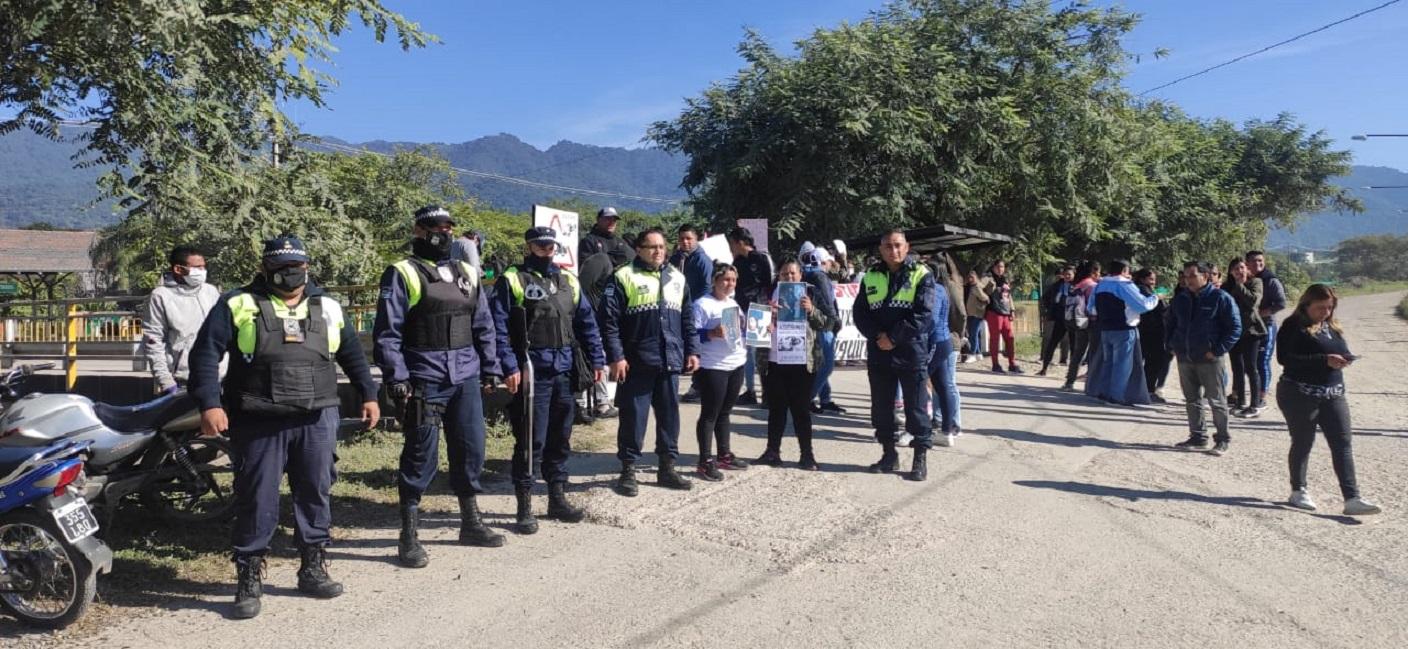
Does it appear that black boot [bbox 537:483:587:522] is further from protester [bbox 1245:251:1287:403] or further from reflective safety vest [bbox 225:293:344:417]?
protester [bbox 1245:251:1287:403]

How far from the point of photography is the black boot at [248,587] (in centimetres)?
424

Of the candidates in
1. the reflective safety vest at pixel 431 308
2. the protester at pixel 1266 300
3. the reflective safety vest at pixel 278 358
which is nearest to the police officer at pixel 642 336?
the reflective safety vest at pixel 431 308

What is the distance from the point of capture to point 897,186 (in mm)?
19141

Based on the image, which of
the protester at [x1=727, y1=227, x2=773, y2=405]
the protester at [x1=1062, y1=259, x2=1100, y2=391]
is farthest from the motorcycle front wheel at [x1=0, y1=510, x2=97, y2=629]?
the protester at [x1=1062, y1=259, x2=1100, y2=391]

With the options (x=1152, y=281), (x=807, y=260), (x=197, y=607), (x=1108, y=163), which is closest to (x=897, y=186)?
(x=1108, y=163)

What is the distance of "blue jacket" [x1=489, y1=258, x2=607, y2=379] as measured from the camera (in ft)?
17.8

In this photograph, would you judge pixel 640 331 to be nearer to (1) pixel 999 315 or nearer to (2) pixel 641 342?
(2) pixel 641 342

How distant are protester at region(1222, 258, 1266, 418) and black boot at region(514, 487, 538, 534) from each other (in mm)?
8191

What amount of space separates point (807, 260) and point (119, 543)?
18.5 feet

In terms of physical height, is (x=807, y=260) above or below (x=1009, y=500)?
above

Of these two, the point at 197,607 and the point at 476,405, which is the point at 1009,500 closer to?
the point at 476,405

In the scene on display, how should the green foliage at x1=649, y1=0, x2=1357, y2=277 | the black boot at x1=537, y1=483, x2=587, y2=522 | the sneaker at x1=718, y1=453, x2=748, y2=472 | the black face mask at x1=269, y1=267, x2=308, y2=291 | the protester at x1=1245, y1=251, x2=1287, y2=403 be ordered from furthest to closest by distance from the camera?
the green foliage at x1=649, y1=0, x2=1357, y2=277 → the protester at x1=1245, y1=251, x2=1287, y2=403 → the sneaker at x1=718, y1=453, x2=748, y2=472 → the black boot at x1=537, y1=483, x2=587, y2=522 → the black face mask at x1=269, y1=267, x2=308, y2=291

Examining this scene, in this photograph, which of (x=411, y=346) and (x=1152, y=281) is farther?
(x=1152, y=281)

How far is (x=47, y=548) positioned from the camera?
419 cm
